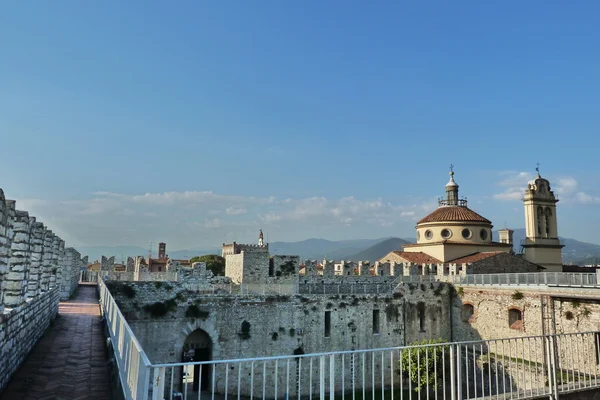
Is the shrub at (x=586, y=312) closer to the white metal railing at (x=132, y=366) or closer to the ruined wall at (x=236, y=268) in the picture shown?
the ruined wall at (x=236, y=268)

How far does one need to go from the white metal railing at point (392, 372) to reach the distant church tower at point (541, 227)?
46.8 ft

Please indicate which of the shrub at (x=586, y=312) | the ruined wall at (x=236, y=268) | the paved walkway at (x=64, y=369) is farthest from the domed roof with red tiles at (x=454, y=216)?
the paved walkway at (x=64, y=369)

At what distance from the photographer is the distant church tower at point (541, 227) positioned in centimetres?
3509

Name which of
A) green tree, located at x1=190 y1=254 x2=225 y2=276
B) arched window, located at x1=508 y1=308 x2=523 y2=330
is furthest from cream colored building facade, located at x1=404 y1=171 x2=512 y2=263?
green tree, located at x1=190 y1=254 x2=225 y2=276

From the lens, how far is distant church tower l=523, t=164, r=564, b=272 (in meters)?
35.1

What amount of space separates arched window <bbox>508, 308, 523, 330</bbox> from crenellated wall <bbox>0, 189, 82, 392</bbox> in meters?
21.6

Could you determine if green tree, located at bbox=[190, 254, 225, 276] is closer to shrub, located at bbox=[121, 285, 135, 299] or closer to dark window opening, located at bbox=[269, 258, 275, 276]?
dark window opening, located at bbox=[269, 258, 275, 276]

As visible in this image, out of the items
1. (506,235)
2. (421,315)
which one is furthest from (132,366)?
(506,235)

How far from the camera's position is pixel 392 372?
6.69 m

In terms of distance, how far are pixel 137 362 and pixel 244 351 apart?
697 inches

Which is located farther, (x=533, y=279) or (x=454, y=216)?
(x=454, y=216)

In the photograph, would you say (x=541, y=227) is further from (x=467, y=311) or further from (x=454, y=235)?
(x=467, y=311)

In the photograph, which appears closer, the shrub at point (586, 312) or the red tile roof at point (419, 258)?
the shrub at point (586, 312)

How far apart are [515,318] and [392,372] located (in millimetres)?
19663
